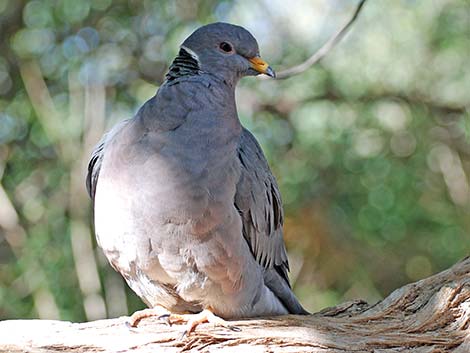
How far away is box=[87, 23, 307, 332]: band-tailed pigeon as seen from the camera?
299cm

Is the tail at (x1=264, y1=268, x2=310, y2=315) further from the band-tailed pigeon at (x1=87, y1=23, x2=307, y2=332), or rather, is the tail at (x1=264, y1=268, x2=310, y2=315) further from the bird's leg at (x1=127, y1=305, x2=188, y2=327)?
the bird's leg at (x1=127, y1=305, x2=188, y2=327)

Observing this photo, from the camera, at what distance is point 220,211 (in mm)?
3031

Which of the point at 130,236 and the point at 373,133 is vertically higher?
the point at 373,133

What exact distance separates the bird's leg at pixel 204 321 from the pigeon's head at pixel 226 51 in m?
1.05

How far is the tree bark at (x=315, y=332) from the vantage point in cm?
281

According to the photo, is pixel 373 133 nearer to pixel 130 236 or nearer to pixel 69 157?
pixel 69 157

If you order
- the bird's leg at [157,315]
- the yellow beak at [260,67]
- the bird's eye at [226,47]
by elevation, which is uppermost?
the bird's eye at [226,47]

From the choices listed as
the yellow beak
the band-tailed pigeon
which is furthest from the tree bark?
the yellow beak

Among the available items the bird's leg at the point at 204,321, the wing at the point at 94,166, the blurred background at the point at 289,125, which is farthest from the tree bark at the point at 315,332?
the blurred background at the point at 289,125

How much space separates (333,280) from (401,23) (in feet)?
7.53

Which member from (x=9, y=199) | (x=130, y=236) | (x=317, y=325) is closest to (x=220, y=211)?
(x=130, y=236)

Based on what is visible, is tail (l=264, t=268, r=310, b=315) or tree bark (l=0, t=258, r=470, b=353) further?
tail (l=264, t=268, r=310, b=315)

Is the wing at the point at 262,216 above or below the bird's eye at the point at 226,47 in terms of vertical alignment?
below

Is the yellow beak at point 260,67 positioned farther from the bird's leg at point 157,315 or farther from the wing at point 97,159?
the bird's leg at point 157,315
